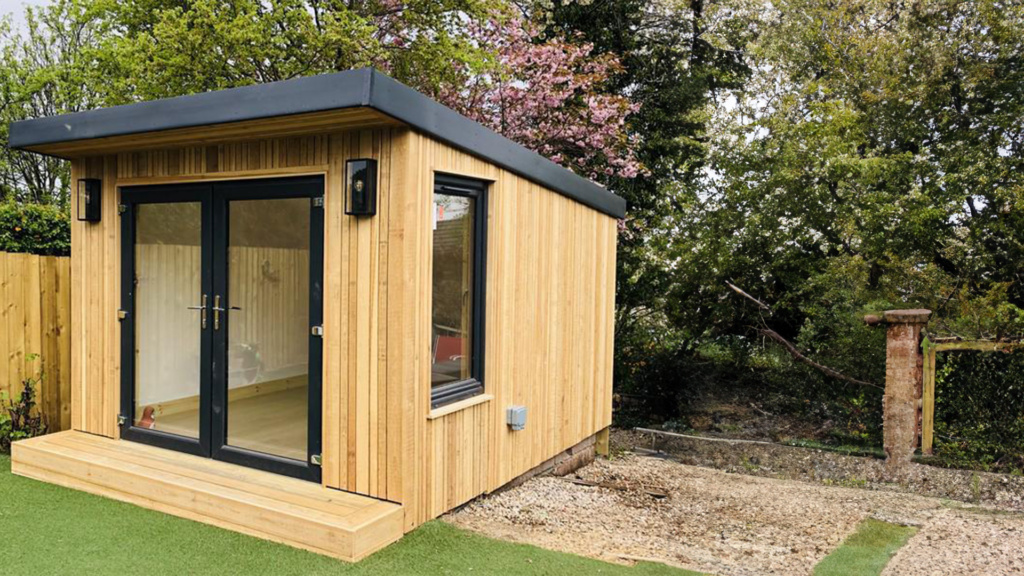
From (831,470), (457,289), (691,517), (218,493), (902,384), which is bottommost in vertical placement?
(831,470)

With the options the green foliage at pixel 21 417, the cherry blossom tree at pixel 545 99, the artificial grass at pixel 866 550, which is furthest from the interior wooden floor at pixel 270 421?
the cherry blossom tree at pixel 545 99

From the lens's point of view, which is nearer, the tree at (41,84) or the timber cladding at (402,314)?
the timber cladding at (402,314)

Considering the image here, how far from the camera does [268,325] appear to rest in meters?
4.23

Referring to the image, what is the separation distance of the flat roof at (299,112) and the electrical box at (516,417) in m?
1.52

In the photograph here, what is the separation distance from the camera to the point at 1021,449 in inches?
258

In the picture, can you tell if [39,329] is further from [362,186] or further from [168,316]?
[362,186]

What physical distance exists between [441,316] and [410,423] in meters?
0.64

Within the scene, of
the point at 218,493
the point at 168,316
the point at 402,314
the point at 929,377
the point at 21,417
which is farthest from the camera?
the point at 929,377

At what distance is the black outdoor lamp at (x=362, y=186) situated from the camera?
3672 mm

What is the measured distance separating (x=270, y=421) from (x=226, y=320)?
2.16 feet

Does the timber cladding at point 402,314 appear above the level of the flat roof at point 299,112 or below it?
below

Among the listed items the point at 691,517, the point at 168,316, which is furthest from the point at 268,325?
the point at 691,517

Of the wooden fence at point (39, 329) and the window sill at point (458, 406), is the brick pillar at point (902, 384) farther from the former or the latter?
the wooden fence at point (39, 329)

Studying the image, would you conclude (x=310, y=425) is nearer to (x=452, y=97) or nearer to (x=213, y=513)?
(x=213, y=513)
